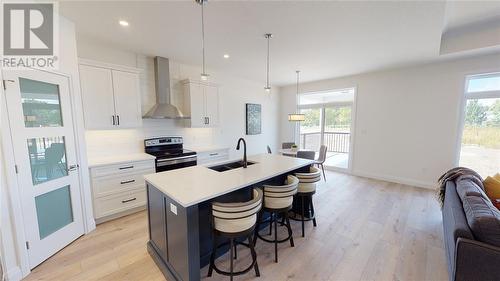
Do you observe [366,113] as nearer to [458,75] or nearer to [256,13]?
[458,75]

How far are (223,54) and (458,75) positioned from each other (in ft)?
15.4

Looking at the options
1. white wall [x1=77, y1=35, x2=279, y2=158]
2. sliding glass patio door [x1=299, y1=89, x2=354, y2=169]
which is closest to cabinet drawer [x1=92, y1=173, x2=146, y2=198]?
white wall [x1=77, y1=35, x2=279, y2=158]

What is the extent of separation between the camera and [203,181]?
191 centimetres

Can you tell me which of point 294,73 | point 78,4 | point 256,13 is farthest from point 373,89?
point 78,4

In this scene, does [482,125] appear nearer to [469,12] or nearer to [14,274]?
[469,12]

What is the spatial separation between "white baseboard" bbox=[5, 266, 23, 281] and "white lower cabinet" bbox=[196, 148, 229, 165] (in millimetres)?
2597

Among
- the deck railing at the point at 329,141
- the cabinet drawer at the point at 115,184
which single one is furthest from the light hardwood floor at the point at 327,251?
the deck railing at the point at 329,141

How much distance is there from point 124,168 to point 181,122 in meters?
1.56

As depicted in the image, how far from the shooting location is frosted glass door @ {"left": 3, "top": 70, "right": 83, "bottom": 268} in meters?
1.92

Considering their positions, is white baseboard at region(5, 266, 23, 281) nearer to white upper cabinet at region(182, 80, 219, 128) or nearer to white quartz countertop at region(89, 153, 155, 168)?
white quartz countertop at region(89, 153, 155, 168)

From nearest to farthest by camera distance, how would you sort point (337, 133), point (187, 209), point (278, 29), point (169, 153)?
point (187, 209) → point (278, 29) → point (169, 153) → point (337, 133)

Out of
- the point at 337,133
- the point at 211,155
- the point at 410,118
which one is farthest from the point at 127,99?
the point at 410,118

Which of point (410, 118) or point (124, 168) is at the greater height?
point (410, 118)

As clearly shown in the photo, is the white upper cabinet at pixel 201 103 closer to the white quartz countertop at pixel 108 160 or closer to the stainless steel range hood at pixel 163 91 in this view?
the stainless steel range hood at pixel 163 91
